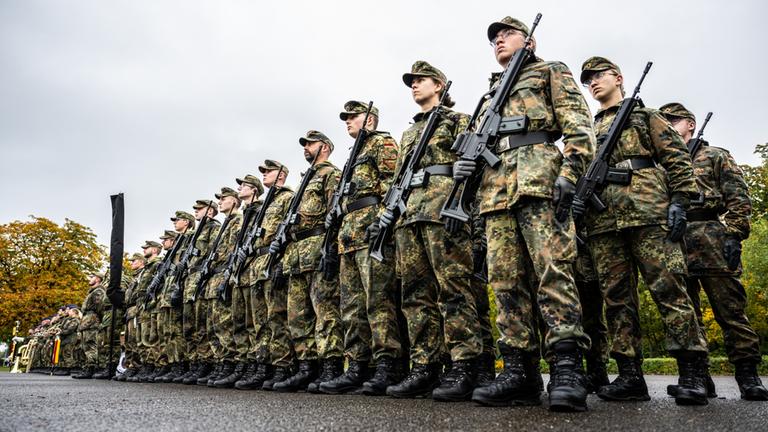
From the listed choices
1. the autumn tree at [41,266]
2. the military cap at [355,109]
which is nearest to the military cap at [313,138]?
the military cap at [355,109]

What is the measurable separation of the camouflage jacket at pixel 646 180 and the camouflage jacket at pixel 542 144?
727 millimetres

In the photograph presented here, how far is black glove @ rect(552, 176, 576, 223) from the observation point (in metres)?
3.38

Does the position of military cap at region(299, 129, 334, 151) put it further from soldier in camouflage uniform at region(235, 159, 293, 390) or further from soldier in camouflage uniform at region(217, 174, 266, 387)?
soldier in camouflage uniform at region(217, 174, 266, 387)

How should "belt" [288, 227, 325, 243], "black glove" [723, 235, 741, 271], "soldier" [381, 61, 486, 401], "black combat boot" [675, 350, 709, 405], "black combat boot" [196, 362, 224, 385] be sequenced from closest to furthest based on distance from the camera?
"black combat boot" [675, 350, 709, 405] < "soldier" [381, 61, 486, 401] < "black glove" [723, 235, 741, 271] < "belt" [288, 227, 325, 243] < "black combat boot" [196, 362, 224, 385]

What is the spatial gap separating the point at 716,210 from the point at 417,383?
3152mm

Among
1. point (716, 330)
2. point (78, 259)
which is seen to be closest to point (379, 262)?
point (716, 330)

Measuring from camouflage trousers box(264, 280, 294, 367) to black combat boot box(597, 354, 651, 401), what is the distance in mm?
3678

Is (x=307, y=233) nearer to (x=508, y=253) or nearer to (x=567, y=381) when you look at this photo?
(x=508, y=253)

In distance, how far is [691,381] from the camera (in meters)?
3.66

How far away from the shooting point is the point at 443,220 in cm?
427

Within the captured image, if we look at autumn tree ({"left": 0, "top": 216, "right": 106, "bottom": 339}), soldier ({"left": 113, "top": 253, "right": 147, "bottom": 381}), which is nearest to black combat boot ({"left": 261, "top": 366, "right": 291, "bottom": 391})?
soldier ({"left": 113, "top": 253, "right": 147, "bottom": 381})

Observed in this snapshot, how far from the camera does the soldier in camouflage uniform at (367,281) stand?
489cm

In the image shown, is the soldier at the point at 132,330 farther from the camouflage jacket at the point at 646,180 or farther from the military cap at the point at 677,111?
the military cap at the point at 677,111

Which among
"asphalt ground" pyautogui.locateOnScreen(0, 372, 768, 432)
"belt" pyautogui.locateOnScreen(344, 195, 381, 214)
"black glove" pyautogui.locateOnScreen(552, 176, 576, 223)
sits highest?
"belt" pyautogui.locateOnScreen(344, 195, 381, 214)
